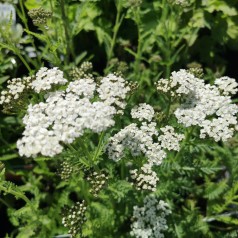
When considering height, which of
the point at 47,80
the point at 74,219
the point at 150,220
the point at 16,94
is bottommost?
the point at 150,220

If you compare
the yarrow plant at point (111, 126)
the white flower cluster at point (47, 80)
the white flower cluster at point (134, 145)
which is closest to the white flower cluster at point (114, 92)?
the yarrow plant at point (111, 126)

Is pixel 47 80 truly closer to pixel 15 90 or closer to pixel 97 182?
pixel 15 90

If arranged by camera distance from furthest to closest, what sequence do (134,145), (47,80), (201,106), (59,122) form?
(201,106) < (134,145) < (47,80) < (59,122)

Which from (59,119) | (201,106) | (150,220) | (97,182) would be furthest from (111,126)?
(150,220)

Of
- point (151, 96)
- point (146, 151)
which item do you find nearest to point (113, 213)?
point (146, 151)

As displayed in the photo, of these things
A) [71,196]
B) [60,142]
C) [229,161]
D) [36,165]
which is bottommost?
[71,196]

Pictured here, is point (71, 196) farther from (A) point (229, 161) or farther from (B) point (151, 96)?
(A) point (229, 161)

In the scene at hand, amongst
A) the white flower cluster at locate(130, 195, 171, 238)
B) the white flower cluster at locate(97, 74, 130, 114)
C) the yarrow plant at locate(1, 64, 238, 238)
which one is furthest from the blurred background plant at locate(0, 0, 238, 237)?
the white flower cluster at locate(97, 74, 130, 114)
